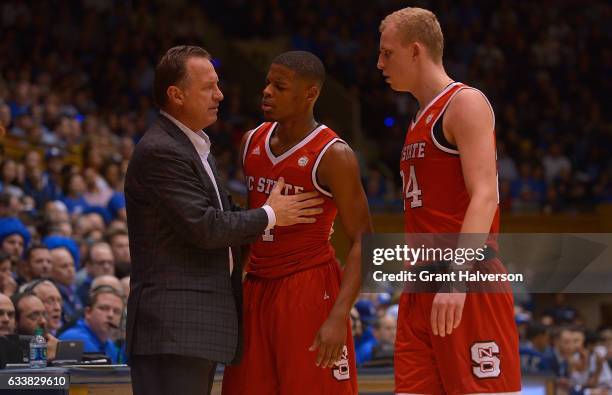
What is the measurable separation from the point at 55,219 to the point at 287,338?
5679 millimetres

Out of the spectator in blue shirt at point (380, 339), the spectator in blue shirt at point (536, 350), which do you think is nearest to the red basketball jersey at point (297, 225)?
the spectator in blue shirt at point (380, 339)

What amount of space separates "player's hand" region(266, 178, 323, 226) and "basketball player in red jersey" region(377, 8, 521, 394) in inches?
16.7

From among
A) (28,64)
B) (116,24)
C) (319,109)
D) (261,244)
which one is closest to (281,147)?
(261,244)

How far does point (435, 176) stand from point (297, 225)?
71cm

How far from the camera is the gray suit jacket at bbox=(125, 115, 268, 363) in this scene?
169 inches

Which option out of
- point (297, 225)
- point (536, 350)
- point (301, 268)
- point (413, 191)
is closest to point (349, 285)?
point (301, 268)

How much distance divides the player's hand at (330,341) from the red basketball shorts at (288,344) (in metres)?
0.06

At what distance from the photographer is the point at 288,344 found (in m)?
4.69

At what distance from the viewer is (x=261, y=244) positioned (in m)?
4.86

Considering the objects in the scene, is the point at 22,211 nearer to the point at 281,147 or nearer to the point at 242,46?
the point at 281,147

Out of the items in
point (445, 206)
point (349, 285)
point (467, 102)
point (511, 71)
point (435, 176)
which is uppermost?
point (511, 71)

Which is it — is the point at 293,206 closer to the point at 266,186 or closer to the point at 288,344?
the point at 266,186

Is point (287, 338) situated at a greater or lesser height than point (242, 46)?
lesser

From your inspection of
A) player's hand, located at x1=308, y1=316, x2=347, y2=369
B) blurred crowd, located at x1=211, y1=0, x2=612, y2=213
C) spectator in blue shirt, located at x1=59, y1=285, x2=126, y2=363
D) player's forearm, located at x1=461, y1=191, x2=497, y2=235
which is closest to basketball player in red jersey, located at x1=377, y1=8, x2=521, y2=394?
player's forearm, located at x1=461, y1=191, x2=497, y2=235
